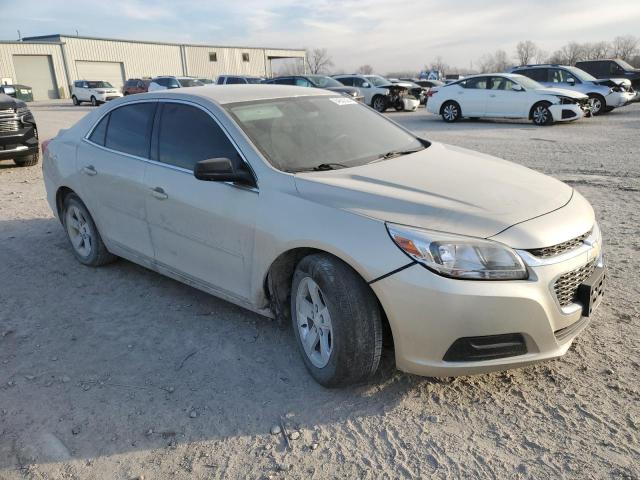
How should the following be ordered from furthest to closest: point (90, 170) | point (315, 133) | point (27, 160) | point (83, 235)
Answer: point (27, 160) → point (83, 235) → point (90, 170) → point (315, 133)

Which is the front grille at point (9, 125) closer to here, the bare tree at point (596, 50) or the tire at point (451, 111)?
the tire at point (451, 111)

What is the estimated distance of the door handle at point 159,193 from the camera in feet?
12.2

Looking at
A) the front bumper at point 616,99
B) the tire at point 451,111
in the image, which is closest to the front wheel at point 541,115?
the tire at point 451,111

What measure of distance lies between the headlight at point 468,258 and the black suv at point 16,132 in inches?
384

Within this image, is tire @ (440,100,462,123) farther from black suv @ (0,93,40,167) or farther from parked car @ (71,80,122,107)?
parked car @ (71,80,122,107)

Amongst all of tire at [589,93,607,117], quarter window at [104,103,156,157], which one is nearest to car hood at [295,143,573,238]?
quarter window at [104,103,156,157]

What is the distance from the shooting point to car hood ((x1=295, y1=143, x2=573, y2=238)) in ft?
8.74

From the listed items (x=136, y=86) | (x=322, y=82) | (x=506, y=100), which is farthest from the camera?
(x=136, y=86)

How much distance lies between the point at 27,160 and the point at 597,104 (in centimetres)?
1733

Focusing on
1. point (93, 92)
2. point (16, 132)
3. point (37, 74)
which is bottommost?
point (93, 92)

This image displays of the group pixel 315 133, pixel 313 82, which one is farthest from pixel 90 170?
pixel 313 82

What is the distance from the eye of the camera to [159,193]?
149 inches

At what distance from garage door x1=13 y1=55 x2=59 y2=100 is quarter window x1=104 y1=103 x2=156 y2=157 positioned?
161ft

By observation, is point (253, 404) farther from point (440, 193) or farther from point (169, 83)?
point (169, 83)
